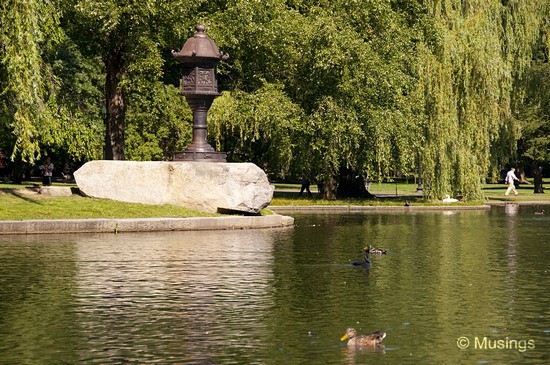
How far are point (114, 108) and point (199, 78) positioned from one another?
27.6 ft

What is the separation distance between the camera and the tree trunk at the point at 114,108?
4181 centimetres

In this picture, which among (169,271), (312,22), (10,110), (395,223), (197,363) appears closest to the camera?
(197,363)

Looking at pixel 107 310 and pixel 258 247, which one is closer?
pixel 107 310

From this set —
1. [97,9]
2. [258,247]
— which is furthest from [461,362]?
[97,9]

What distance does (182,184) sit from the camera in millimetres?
33062

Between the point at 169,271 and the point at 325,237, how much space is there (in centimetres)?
971

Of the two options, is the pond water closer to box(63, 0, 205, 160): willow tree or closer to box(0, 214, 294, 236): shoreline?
box(0, 214, 294, 236): shoreline

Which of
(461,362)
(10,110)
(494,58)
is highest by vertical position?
(494,58)

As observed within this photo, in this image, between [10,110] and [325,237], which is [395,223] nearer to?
[325,237]

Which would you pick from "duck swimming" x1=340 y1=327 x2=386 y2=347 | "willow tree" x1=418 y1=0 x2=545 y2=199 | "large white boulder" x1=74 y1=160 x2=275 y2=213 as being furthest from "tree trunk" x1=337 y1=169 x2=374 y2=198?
"duck swimming" x1=340 y1=327 x2=386 y2=347

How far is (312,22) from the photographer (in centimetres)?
4459

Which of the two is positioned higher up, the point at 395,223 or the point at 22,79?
the point at 22,79

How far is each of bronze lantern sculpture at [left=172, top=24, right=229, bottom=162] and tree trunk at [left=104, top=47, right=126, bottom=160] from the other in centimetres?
764

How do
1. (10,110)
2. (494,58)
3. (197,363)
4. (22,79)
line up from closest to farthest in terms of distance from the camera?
1. (197,363)
2. (22,79)
3. (10,110)
4. (494,58)
